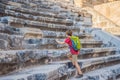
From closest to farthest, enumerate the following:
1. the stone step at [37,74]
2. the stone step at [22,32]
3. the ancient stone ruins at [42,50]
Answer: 1. the stone step at [37,74]
2. the ancient stone ruins at [42,50]
3. the stone step at [22,32]

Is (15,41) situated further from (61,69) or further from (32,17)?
(32,17)

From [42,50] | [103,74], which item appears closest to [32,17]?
[42,50]

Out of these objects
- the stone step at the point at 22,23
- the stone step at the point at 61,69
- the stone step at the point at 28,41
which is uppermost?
the stone step at the point at 22,23

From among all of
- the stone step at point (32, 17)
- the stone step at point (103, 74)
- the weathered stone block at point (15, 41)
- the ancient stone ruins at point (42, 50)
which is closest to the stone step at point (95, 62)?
the ancient stone ruins at point (42, 50)

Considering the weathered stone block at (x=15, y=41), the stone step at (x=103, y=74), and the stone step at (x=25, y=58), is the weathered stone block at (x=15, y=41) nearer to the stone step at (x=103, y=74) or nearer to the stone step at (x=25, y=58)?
the stone step at (x=25, y=58)

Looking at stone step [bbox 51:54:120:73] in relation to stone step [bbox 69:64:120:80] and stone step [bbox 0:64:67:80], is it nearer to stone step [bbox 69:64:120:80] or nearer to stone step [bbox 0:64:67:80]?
stone step [bbox 69:64:120:80]

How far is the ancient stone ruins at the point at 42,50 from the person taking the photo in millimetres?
3194

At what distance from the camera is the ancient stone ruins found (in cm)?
319

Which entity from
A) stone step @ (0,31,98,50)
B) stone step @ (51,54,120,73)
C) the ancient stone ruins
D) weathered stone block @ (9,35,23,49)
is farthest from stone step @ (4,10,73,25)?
stone step @ (51,54,120,73)

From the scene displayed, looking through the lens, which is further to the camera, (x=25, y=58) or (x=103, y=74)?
(x=103, y=74)

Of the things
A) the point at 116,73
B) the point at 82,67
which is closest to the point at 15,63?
the point at 82,67

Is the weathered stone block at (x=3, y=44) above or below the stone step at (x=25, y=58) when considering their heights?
above

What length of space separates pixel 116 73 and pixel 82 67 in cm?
96

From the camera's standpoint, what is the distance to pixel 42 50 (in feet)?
13.8
